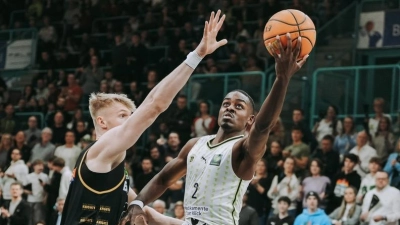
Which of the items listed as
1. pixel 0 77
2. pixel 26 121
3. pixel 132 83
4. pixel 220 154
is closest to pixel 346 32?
pixel 132 83

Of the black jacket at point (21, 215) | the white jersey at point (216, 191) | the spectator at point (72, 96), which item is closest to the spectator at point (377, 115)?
the black jacket at point (21, 215)

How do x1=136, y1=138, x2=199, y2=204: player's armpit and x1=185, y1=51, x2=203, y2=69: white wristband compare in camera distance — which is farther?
x1=136, y1=138, x2=199, y2=204: player's armpit

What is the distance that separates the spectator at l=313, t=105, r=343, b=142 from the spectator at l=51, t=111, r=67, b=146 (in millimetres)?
5795

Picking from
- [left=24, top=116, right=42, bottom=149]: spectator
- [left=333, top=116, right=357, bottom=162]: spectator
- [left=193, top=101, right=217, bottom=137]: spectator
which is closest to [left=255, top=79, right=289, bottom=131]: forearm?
[left=333, top=116, right=357, bottom=162]: spectator

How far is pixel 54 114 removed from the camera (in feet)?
69.4

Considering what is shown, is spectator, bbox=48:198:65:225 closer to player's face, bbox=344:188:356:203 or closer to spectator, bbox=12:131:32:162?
spectator, bbox=12:131:32:162

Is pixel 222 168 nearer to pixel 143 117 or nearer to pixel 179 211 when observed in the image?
pixel 143 117

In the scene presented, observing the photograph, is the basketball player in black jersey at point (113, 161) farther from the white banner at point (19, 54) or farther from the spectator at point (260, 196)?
the white banner at point (19, 54)

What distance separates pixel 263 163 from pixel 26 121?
7817mm

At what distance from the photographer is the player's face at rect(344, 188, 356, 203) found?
14.6 meters

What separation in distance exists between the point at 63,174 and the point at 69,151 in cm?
140

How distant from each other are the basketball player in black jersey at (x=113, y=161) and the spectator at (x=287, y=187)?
8464 millimetres

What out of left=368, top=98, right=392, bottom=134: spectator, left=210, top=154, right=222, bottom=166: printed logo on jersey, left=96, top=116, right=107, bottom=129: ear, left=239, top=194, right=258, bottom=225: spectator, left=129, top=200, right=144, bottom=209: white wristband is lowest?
left=239, top=194, right=258, bottom=225: spectator

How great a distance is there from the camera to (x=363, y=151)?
52.4 ft
